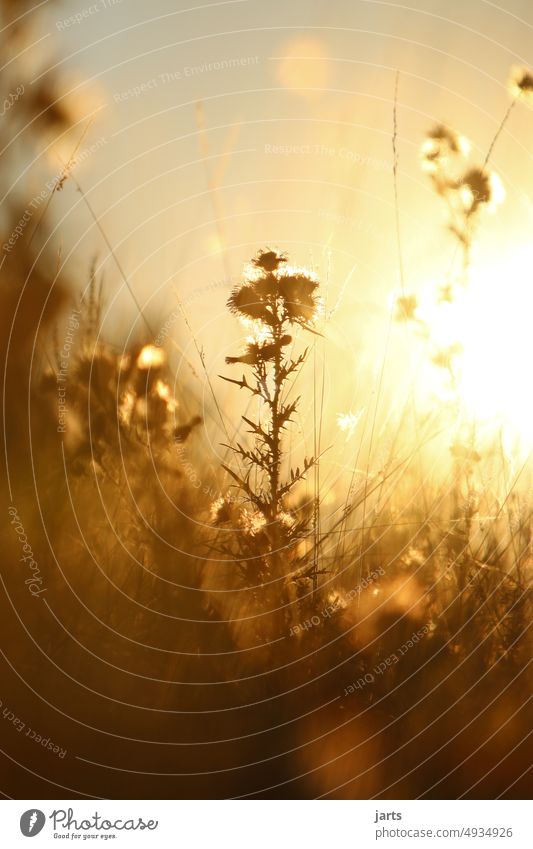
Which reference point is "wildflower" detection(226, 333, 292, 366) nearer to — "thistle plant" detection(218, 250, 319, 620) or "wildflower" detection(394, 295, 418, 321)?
"thistle plant" detection(218, 250, 319, 620)

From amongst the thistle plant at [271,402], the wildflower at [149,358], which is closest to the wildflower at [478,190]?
the thistle plant at [271,402]

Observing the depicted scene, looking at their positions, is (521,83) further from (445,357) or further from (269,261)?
(269,261)

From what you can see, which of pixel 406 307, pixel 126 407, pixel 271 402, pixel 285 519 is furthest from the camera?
pixel 406 307

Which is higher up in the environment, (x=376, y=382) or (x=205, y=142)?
(x=205, y=142)

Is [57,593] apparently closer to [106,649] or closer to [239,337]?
[106,649]

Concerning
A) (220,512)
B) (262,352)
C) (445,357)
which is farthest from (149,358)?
(445,357)
